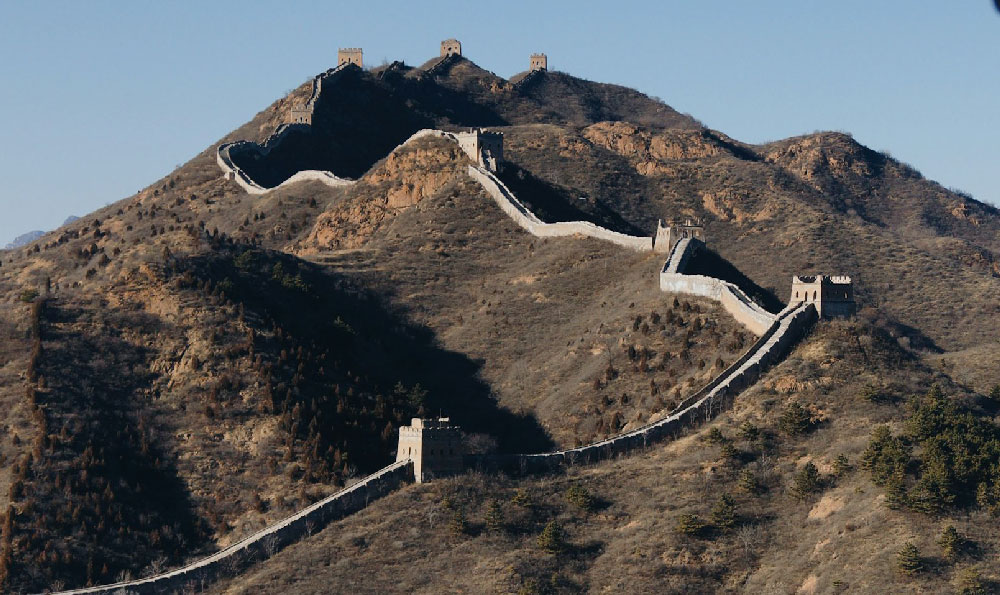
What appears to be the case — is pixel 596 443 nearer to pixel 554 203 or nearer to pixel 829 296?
pixel 829 296

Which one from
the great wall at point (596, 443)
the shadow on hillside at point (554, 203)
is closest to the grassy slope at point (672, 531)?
the great wall at point (596, 443)

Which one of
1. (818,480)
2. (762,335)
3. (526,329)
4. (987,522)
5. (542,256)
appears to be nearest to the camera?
(987,522)

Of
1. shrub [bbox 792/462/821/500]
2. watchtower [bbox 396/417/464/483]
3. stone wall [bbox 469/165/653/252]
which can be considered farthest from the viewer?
stone wall [bbox 469/165/653/252]

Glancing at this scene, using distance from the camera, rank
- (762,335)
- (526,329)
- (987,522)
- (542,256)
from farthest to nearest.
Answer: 1. (542,256)
2. (526,329)
3. (762,335)
4. (987,522)

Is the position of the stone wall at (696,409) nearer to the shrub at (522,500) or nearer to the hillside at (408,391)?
the hillside at (408,391)

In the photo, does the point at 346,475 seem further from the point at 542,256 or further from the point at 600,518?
the point at 542,256

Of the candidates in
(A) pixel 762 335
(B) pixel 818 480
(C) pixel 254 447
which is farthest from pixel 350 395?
(B) pixel 818 480

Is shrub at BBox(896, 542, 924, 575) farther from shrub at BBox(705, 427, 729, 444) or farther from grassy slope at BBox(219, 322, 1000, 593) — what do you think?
shrub at BBox(705, 427, 729, 444)

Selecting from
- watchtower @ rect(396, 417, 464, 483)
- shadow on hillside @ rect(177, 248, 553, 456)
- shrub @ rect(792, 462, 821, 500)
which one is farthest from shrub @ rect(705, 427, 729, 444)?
watchtower @ rect(396, 417, 464, 483)
